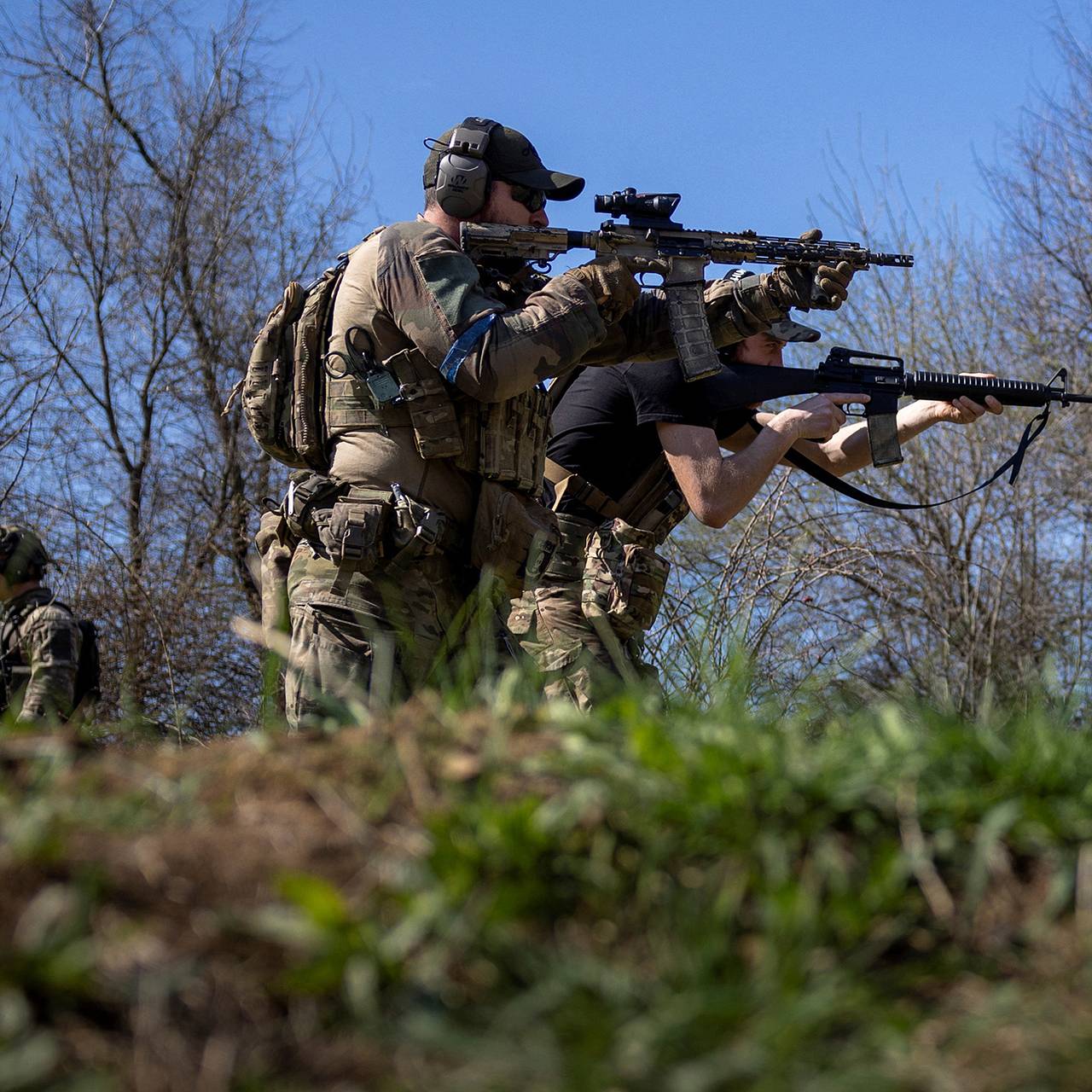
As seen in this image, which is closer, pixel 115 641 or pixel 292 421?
pixel 292 421

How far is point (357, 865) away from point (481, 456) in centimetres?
281

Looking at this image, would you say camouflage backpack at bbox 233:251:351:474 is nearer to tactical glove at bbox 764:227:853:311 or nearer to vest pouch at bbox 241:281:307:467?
vest pouch at bbox 241:281:307:467

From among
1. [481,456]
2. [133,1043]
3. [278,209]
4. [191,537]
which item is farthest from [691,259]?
[278,209]

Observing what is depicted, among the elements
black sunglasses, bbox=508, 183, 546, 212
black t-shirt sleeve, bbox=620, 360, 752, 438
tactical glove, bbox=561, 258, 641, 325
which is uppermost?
black sunglasses, bbox=508, 183, 546, 212

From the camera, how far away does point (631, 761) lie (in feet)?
6.68

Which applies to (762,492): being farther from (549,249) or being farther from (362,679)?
(362,679)

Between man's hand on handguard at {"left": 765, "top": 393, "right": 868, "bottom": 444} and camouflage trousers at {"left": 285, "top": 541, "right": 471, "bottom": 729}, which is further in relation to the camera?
man's hand on handguard at {"left": 765, "top": 393, "right": 868, "bottom": 444}

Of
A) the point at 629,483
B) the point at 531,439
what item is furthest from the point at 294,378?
the point at 629,483

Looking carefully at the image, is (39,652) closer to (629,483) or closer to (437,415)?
(629,483)

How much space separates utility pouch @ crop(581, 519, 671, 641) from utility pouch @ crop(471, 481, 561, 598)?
1.07m

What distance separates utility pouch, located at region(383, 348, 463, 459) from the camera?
4418mm

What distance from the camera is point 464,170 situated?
4.91 meters

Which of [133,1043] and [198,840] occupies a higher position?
[198,840]

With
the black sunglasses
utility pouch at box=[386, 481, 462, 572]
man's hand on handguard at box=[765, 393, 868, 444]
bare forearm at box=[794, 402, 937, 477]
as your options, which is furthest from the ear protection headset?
bare forearm at box=[794, 402, 937, 477]
